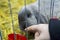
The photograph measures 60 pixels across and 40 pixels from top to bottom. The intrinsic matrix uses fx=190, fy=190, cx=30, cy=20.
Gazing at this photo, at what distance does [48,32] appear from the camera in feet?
2.52

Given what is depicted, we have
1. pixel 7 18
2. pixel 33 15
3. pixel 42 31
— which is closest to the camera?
pixel 42 31

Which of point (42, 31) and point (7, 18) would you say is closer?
point (42, 31)

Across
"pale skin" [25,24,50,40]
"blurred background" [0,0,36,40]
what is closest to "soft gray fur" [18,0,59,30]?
"blurred background" [0,0,36,40]

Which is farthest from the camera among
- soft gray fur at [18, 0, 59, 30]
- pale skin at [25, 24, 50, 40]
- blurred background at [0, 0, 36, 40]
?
blurred background at [0, 0, 36, 40]

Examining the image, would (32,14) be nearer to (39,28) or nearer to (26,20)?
(26,20)

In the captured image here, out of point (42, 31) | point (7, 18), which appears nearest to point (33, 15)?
point (7, 18)

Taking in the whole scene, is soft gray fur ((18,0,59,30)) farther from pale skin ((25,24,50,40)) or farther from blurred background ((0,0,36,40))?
pale skin ((25,24,50,40))

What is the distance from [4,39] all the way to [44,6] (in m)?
0.39

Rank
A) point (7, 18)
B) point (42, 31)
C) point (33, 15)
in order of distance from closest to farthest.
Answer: point (42, 31) → point (33, 15) → point (7, 18)

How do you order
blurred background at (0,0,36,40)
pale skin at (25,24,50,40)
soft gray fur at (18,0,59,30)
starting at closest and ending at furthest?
pale skin at (25,24,50,40) → soft gray fur at (18,0,59,30) → blurred background at (0,0,36,40)

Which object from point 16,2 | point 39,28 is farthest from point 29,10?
point 39,28

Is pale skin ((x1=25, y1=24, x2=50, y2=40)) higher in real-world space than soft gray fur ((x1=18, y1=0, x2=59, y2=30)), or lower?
lower

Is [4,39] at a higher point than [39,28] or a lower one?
lower

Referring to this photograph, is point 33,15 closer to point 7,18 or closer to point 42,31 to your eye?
point 7,18
